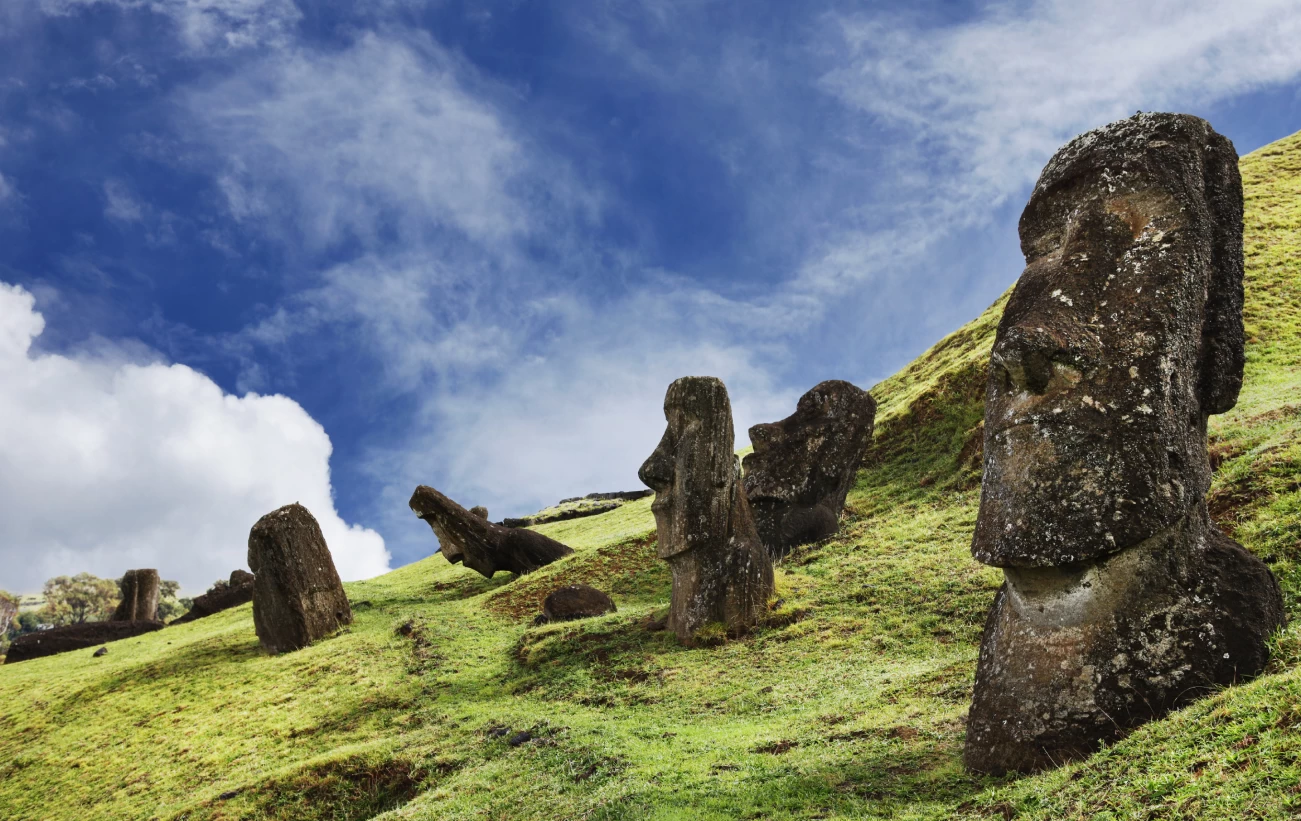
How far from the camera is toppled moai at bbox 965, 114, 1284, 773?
22.3ft

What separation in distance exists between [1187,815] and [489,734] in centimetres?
930

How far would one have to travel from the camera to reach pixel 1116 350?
23.9 ft

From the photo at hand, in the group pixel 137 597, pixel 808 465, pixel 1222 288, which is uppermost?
pixel 137 597

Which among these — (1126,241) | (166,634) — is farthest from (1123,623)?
(166,634)

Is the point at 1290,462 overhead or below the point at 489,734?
overhead

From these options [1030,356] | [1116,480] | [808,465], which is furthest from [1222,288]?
[808,465]

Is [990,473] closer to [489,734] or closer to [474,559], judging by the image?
[489,734]

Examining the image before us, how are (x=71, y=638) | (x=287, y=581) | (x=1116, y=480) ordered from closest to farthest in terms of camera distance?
(x=1116, y=480) → (x=287, y=581) → (x=71, y=638)

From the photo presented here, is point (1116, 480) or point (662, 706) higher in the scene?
point (1116, 480)

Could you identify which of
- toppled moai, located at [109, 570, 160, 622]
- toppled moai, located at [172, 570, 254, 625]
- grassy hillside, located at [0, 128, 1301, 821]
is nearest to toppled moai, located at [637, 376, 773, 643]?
grassy hillside, located at [0, 128, 1301, 821]

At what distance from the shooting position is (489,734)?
12.2 meters

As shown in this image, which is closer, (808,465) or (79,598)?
(808,465)

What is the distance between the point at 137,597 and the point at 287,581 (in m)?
22.7

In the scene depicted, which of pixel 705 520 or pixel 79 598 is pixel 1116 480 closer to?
pixel 705 520
